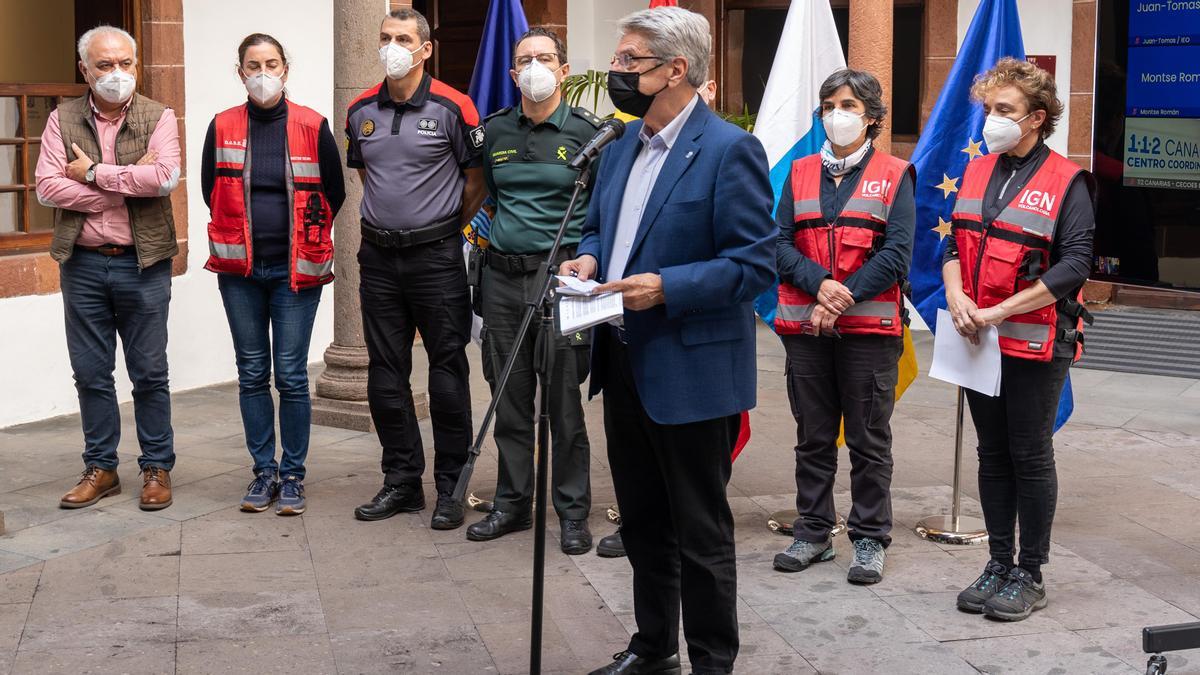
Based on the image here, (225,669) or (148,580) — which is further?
(148,580)

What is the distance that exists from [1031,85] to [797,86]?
5.66 feet

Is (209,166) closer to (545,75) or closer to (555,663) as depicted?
(545,75)

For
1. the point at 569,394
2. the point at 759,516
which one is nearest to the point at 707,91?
the point at 569,394

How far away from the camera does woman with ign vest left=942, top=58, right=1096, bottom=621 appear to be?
17.3ft

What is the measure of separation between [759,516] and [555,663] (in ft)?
6.60

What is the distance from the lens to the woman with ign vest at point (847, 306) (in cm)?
580

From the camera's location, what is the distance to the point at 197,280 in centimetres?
949

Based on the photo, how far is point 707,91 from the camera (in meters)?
5.68

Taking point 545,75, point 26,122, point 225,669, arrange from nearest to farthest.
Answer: point 225,669 → point 545,75 → point 26,122

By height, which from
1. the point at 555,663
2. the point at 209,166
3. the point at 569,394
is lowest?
the point at 555,663

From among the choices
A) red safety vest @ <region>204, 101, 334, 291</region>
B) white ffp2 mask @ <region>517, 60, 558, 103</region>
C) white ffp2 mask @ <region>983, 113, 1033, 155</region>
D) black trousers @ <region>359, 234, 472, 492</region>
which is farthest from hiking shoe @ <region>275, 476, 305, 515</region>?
white ffp2 mask @ <region>983, 113, 1033, 155</region>

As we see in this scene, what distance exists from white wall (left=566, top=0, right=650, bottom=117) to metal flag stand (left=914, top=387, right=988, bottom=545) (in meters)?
6.43

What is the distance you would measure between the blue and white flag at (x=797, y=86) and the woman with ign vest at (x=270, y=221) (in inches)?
76.7

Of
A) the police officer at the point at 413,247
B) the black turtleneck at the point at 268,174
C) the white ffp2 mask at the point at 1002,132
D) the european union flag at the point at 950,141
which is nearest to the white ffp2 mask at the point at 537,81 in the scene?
the police officer at the point at 413,247
